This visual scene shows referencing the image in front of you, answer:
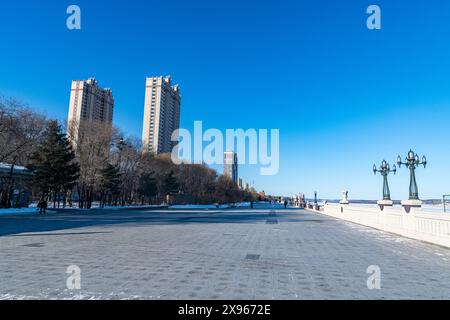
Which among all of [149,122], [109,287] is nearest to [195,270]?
[109,287]

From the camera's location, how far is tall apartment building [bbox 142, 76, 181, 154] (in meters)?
78.2

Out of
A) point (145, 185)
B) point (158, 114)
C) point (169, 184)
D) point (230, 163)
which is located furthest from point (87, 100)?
point (230, 163)

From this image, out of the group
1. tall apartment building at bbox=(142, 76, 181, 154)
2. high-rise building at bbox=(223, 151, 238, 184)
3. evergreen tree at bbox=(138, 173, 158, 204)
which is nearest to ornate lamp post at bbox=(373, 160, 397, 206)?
evergreen tree at bbox=(138, 173, 158, 204)

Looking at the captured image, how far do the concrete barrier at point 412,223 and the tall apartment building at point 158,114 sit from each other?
203 feet

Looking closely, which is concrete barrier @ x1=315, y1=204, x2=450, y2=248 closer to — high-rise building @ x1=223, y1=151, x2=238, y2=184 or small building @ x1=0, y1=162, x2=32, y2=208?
small building @ x1=0, y1=162, x2=32, y2=208

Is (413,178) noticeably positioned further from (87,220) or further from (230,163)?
(230,163)

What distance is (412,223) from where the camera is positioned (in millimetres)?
13414

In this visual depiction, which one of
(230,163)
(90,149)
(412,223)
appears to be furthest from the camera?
(230,163)

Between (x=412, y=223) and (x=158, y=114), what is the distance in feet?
232

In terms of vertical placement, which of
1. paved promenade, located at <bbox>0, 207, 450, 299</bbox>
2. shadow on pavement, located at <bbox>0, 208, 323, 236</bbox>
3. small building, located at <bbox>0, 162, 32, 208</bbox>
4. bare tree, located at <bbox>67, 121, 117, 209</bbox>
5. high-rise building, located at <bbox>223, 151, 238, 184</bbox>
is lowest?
shadow on pavement, located at <bbox>0, 208, 323, 236</bbox>

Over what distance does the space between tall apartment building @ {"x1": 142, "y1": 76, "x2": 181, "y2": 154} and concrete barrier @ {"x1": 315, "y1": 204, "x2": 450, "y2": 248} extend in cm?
6178

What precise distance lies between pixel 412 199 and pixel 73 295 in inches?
636
